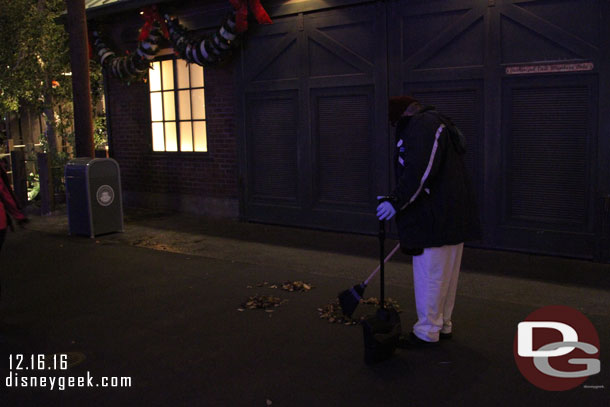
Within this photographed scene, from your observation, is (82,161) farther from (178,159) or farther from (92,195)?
(178,159)

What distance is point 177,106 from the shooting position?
38.6ft

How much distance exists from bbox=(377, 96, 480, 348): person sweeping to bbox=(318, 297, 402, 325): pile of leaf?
848mm

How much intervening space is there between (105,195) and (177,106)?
2.66 m

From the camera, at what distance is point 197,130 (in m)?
11.5

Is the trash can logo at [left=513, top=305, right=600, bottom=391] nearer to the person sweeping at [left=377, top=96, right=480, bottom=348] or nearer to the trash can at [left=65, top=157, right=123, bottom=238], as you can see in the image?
the person sweeping at [left=377, top=96, right=480, bottom=348]

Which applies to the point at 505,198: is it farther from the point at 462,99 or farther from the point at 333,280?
the point at 333,280

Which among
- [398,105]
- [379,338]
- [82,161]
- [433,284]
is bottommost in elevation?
[379,338]

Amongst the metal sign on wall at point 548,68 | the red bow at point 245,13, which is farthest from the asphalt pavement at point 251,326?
the red bow at point 245,13

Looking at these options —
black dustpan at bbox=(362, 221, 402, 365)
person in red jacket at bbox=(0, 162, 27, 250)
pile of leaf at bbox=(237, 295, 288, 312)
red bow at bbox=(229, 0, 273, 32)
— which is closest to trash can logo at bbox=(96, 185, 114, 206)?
red bow at bbox=(229, 0, 273, 32)

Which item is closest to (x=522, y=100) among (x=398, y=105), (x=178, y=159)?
(x=398, y=105)

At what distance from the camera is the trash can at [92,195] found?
9.62 m

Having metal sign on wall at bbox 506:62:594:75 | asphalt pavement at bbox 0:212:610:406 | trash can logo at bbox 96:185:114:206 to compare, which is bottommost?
asphalt pavement at bbox 0:212:610:406

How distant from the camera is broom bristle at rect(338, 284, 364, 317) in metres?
5.21

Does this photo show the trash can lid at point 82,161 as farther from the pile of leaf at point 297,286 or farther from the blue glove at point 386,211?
the blue glove at point 386,211
